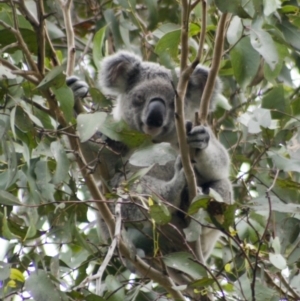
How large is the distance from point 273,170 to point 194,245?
507 millimetres

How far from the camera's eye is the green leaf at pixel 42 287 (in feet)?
7.27

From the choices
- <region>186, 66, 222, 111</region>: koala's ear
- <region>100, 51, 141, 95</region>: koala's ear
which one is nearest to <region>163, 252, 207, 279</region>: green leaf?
<region>186, 66, 222, 111</region>: koala's ear

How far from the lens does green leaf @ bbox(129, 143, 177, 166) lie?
2.53 m

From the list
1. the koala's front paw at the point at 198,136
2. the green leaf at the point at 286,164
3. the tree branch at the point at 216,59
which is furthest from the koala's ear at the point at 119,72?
the green leaf at the point at 286,164

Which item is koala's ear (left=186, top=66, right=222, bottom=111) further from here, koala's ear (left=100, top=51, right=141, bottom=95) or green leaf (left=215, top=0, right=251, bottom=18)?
green leaf (left=215, top=0, right=251, bottom=18)

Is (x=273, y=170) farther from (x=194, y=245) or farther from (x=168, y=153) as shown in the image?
(x=168, y=153)

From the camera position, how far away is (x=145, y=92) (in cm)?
395

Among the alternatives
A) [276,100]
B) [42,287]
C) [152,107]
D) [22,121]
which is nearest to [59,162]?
[22,121]

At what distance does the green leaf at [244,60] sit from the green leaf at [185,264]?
2.73 feet

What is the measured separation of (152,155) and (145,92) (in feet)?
4.72

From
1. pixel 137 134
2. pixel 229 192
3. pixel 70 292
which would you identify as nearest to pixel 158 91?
pixel 229 192

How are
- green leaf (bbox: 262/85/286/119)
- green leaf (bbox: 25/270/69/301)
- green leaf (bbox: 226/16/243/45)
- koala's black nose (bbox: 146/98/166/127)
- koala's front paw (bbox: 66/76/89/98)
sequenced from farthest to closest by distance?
koala's black nose (bbox: 146/98/166/127) → koala's front paw (bbox: 66/76/89/98) → green leaf (bbox: 262/85/286/119) → green leaf (bbox: 226/16/243/45) → green leaf (bbox: 25/270/69/301)

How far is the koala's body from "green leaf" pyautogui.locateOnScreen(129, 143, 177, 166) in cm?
59

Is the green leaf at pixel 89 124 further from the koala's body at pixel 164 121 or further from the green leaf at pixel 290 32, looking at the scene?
the green leaf at pixel 290 32
